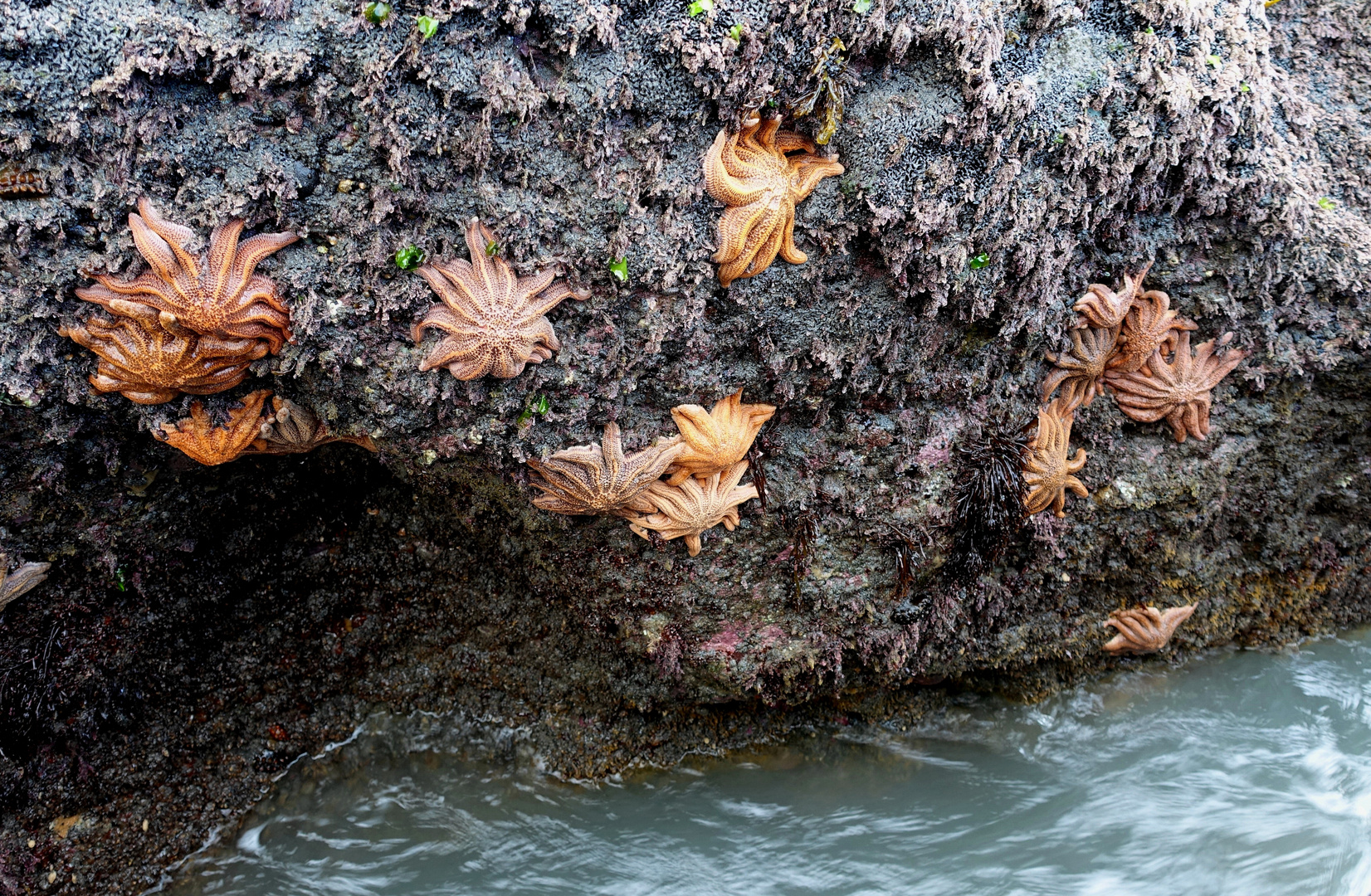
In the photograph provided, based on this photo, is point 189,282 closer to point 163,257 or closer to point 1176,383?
point 163,257

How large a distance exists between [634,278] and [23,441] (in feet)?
7.40

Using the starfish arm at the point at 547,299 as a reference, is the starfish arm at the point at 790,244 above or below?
above

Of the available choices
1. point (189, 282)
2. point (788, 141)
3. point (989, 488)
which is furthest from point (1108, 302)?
point (189, 282)

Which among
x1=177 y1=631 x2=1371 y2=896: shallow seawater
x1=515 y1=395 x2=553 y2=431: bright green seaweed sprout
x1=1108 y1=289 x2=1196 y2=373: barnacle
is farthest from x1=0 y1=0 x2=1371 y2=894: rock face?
x1=177 y1=631 x2=1371 y2=896: shallow seawater

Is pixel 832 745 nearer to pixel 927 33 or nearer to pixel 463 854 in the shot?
pixel 463 854

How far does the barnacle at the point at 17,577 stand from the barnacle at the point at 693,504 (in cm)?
242

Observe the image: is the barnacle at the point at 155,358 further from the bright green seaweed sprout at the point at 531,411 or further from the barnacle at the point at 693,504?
the barnacle at the point at 693,504

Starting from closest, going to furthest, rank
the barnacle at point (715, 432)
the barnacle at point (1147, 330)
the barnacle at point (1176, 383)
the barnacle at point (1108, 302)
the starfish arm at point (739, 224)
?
the starfish arm at point (739, 224) → the barnacle at point (715, 432) → the barnacle at point (1108, 302) → the barnacle at point (1147, 330) → the barnacle at point (1176, 383)

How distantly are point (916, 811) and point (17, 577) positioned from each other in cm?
419

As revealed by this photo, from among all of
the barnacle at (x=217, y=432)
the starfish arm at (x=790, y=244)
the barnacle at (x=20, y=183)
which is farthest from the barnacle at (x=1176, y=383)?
the barnacle at (x=20, y=183)

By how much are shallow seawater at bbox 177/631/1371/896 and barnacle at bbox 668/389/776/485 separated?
1.97 meters

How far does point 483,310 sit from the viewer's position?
2.78 metres

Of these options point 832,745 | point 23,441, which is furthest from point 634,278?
point 832,745

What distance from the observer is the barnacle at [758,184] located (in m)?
2.84
